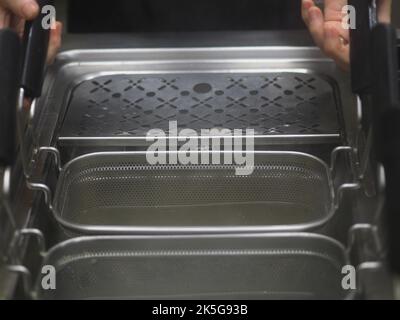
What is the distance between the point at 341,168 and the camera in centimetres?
72

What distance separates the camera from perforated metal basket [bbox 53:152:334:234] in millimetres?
712

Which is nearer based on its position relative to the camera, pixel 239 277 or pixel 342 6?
pixel 239 277

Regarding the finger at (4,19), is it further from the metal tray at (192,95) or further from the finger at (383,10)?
the finger at (383,10)

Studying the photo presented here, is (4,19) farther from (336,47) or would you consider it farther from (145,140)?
(336,47)

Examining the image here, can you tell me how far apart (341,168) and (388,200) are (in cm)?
21

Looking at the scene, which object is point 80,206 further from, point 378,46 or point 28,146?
point 378,46

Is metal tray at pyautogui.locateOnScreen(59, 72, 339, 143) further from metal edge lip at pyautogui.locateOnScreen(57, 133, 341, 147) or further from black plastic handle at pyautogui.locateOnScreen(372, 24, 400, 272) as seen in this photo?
black plastic handle at pyautogui.locateOnScreen(372, 24, 400, 272)

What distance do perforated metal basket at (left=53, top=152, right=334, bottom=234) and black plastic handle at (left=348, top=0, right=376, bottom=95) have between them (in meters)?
0.11

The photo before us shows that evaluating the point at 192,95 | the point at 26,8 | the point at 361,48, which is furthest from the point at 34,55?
the point at 361,48

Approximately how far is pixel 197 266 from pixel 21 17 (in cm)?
32

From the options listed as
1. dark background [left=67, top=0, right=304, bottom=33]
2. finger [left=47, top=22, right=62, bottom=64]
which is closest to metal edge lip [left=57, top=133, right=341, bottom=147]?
finger [left=47, top=22, right=62, bottom=64]

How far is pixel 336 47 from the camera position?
30.3 inches
